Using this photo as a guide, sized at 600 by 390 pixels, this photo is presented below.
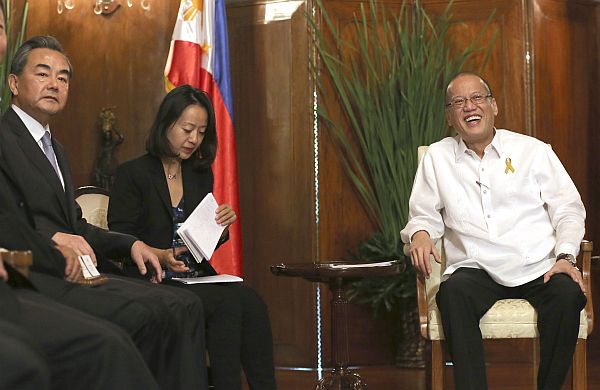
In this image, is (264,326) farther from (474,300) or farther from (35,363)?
(35,363)

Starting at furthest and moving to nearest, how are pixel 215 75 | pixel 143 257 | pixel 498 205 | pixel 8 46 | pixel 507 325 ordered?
pixel 215 75, pixel 8 46, pixel 498 205, pixel 507 325, pixel 143 257

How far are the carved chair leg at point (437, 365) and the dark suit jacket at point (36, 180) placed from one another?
141cm

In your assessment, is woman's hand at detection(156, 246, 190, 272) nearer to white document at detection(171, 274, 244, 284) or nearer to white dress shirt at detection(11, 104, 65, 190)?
white document at detection(171, 274, 244, 284)

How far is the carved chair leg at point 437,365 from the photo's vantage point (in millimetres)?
3580

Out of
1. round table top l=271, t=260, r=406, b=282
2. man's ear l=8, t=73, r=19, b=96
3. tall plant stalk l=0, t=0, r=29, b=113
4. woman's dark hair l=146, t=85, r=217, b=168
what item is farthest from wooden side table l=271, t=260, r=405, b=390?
tall plant stalk l=0, t=0, r=29, b=113

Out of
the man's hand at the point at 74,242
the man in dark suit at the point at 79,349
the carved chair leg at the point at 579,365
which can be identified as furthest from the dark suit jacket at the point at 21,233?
the carved chair leg at the point at 579,365

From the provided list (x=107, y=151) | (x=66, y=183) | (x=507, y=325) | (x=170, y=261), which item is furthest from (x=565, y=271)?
(x=107, y=151)

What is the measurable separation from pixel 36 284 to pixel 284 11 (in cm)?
299

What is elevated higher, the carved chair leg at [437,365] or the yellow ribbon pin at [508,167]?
the yellow ribbon pin at [508,167]

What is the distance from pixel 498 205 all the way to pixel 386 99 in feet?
4.59

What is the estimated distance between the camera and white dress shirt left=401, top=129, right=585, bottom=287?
3725mm

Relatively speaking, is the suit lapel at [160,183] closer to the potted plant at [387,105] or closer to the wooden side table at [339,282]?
the wooden side table at [339,282]

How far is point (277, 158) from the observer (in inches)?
209

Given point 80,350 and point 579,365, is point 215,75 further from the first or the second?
point 80,350
